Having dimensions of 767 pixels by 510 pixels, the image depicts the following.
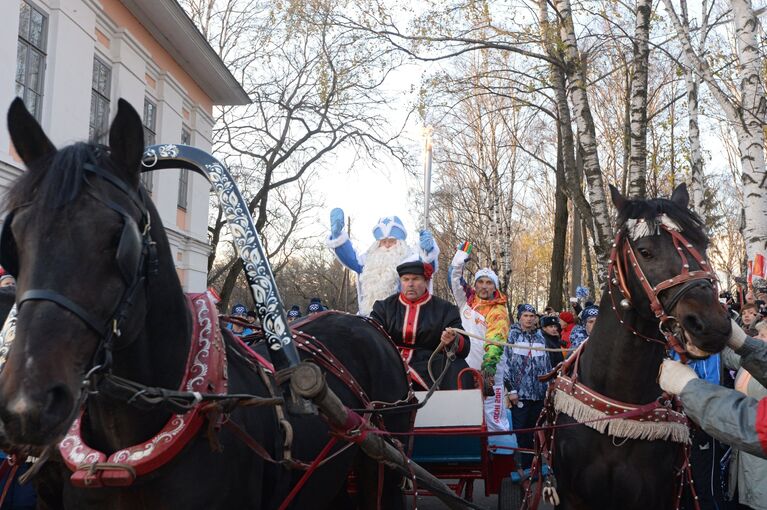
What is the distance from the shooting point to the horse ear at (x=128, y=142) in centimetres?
226

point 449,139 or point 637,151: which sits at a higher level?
point 449,139

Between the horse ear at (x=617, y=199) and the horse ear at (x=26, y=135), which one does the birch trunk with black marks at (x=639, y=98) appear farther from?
the horse ear at (x=26, y=135)

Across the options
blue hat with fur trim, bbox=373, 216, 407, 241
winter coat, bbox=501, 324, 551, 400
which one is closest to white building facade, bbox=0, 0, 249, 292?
blue hat with fur trim, bbox=373, 216, 407, 241

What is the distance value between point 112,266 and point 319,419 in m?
1.68

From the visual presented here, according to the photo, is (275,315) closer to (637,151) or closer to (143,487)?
(143,487)

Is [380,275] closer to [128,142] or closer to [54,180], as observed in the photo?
[128,142]

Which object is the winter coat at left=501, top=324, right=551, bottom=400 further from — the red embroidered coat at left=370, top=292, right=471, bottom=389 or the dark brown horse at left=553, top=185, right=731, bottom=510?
the dark brown horse at left=553, top=185, right=731, bottom=510

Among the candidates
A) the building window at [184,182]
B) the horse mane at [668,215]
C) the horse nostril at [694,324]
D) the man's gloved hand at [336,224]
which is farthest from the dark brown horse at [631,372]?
the building window at [184,182]

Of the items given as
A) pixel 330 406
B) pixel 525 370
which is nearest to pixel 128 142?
pixel 330 406

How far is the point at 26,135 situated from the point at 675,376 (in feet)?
8.21

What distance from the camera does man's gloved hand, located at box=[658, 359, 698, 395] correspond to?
2852 mm

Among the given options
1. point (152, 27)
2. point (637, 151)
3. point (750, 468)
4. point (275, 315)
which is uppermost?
point (152, 27)

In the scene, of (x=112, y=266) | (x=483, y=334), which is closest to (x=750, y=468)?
(x=483, y=334)

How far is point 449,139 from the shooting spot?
30609mm
